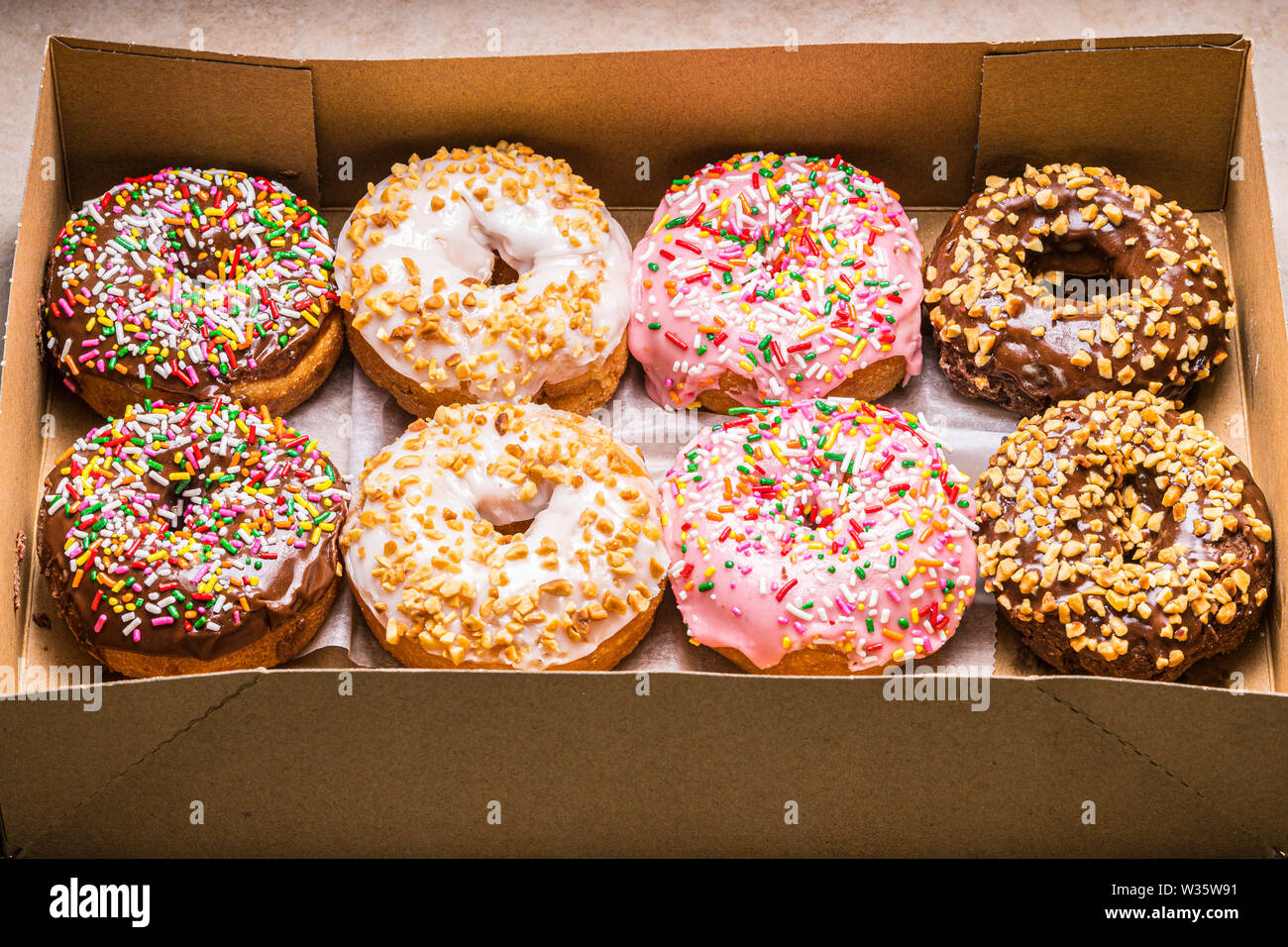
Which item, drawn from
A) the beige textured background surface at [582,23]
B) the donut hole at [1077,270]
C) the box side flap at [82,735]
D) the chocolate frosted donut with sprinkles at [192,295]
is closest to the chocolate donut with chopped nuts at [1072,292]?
the donut hole at [1077,270]

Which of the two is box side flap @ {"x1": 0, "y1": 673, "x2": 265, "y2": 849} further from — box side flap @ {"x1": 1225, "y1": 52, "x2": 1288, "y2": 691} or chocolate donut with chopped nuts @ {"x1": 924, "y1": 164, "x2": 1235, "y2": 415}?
box side flap @ {"x1": 1225, "y1": 52, "x2": 1288, "y2": 691}

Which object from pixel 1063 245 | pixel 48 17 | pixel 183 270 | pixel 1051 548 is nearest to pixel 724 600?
pixel 1051 548

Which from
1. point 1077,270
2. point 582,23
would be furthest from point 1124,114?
point 582,23

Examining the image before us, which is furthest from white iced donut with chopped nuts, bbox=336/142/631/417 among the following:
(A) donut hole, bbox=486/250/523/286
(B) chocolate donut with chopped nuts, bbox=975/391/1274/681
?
(B) chocolate donut with chopped nuts, bbox=975/391/1274/681

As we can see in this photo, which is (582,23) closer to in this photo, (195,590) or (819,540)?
(819,540)

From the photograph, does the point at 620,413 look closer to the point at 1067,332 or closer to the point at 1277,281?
the point at 1067,332

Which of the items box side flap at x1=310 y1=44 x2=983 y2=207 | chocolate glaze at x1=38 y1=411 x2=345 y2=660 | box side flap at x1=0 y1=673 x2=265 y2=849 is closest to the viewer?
box side flap at x1=0 y1=673 x2=265 y2=849
